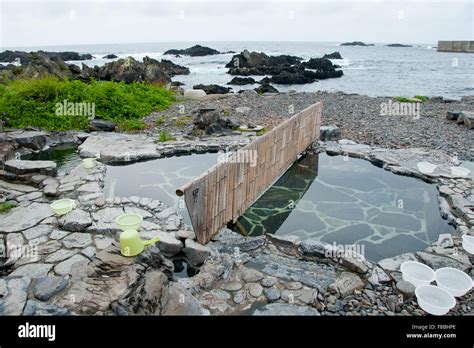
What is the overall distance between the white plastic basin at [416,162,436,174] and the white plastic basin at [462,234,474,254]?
391 centimetres

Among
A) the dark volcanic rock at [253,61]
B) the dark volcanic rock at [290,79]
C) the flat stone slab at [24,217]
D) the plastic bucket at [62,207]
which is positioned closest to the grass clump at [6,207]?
the flat stone slab at [24,217]

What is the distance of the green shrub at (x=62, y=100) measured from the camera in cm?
1388

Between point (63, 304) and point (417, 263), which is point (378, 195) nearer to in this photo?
point (417, 263)

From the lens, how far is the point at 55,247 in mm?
6188

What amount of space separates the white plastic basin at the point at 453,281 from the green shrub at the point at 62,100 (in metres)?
12.2

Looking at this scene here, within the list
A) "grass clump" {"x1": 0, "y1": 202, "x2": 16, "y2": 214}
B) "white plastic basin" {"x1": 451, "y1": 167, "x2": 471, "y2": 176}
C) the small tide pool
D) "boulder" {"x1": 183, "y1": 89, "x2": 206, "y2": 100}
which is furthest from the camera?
"boulder" {"x1": 183, "y1": 89, "x2": 206, "y2": 100}

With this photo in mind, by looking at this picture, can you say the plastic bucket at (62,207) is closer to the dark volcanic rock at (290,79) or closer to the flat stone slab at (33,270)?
the flat stone slab at (33,270)

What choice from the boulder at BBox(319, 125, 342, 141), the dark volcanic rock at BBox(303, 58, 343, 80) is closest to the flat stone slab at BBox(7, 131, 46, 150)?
the boulder at BBox(319, 125, 342, 141)

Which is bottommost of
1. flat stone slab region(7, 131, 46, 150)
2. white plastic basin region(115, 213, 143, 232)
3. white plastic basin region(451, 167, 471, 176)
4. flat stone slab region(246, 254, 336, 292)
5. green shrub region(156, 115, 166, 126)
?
flat stone slab region(246, 254, 336, 292)

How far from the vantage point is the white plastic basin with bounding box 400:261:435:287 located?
555 cm

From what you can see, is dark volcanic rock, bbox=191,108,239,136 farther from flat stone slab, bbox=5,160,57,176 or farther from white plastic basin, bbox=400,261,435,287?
white plastic basin, bbox=400,261,435,287

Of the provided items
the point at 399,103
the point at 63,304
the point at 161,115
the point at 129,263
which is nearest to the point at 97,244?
the point at 129,263

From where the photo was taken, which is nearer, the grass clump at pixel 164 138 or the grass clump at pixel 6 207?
the grass clump at pixel 6 207

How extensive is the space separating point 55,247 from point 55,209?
4.15ft
